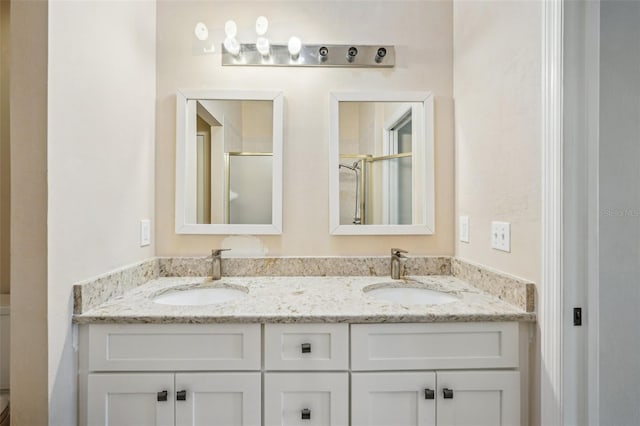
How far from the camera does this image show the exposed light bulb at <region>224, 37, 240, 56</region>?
62.8 inches

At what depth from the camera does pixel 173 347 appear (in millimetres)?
1098

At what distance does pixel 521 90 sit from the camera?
1.14m

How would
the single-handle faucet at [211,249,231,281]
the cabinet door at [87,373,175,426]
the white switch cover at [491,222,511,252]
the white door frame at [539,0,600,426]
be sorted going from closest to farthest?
the white door frame at [539,0,600,426]
the cabinet door at [87,373,175,426]
the white switch cover at [491,222,511,252]
the single-handle faucet at [211,249,231,281]

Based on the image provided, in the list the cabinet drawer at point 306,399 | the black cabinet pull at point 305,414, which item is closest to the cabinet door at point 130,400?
the cabinet drawer at point 306,399

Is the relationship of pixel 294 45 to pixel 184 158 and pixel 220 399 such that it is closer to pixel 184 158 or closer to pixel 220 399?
pixel 184 158

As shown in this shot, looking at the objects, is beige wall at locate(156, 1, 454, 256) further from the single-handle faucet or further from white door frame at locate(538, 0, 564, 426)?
white door frame at locate(538, 0, 564, 426)

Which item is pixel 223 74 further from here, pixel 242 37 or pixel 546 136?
pixel 546 136

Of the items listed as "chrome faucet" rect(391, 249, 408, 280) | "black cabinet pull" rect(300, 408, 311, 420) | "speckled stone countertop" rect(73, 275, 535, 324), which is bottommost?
"black cabinet pull" rect(300, 408, 311, 420)

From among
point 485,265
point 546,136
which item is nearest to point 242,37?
point 546,136

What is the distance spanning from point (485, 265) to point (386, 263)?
476mm

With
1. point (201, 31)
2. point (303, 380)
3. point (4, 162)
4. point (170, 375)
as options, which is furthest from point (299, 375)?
point (201, 31)

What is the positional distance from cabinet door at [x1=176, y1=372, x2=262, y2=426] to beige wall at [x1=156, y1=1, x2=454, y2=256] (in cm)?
70

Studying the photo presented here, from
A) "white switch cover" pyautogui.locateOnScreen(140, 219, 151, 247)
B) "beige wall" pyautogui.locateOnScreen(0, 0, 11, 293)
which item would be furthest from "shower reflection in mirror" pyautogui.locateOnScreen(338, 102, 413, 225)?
"beige wall" pyautogui.locateOnScreen(0, 0, 11, 293)

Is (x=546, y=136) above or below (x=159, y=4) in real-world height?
below
